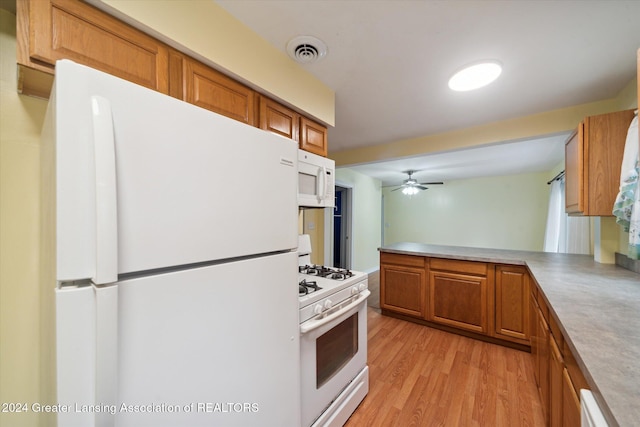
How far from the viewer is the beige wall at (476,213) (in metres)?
5.25

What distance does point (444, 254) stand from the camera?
8.78 ft

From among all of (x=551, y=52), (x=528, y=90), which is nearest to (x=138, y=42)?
(x=551, y=52)

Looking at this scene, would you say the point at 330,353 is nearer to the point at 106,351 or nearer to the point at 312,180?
the point at 312,180

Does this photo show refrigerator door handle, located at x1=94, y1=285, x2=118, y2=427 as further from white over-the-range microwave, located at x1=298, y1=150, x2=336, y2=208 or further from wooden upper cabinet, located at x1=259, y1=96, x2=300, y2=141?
wooden upper cabinet, located at x1=259, y1=96, x2=300, y2=141

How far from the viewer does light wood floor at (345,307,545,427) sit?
1.58 m

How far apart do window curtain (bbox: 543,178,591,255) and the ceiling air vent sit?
11.7 feet

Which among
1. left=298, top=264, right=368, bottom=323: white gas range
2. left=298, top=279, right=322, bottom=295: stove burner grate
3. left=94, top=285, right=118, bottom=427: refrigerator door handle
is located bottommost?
left=298, top=264, right=368, bottom=323: white gas range

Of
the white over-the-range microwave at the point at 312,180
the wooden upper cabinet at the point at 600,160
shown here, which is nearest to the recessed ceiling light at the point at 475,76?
the wooden upper cabinet at the point at 600,160

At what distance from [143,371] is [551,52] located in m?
2.48

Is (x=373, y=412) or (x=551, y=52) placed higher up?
(x=551, y=52)

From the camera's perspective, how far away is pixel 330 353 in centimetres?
143

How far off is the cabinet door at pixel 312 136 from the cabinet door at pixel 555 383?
1790 millimetres

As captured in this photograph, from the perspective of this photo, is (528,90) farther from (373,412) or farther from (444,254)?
(373,412)

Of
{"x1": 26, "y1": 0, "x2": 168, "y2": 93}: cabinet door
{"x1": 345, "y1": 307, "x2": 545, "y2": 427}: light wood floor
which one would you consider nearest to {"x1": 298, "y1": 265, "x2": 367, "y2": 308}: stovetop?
{"x1": 345, "y1": 307, "x2": 545, "y2": 427}: light wood floor
